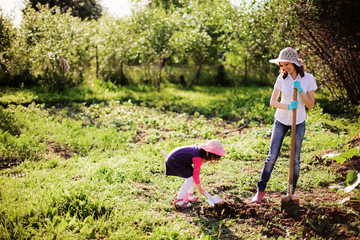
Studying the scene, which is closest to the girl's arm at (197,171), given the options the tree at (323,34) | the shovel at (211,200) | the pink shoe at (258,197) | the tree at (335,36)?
the shovel at (211,200)

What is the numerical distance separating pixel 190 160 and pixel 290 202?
1293mm

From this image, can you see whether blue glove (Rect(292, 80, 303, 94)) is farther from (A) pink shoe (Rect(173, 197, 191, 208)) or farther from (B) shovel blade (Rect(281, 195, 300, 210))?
(A) pink shoe (Rect(173, 197, 191, 208))

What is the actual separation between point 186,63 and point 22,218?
61.1 feet

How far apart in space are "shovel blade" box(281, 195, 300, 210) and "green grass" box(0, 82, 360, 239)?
498mm

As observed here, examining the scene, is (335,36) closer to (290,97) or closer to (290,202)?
(290,97)

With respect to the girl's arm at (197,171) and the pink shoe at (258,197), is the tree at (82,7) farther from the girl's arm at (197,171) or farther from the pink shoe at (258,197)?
the pink shoe at (258,197)

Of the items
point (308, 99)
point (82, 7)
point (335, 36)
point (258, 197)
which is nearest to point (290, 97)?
point (308, 99)

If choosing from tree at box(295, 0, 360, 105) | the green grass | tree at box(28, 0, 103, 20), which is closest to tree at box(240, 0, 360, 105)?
tree at box(295, 0, 360, 105)

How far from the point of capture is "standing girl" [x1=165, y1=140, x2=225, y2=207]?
11.0 ft

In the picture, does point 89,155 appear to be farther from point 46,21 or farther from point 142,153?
point 46,21

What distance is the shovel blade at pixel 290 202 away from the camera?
3.46 meters

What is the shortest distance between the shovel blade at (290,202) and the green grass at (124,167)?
498 millimetres

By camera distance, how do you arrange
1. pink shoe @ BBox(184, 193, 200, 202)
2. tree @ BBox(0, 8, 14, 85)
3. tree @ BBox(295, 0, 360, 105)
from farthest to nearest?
tree @ BBox(0, 8, 14, 85)
tree @ BBox(295, 0, 360, 105)
pink shoe @ BBox(184, 193, 200, 202)

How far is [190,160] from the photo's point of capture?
11.4ft
